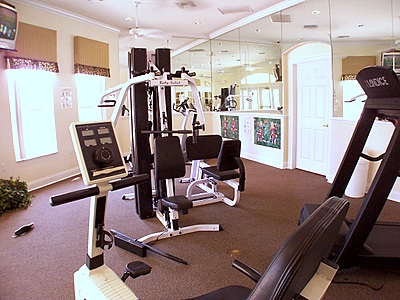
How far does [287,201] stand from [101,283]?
10.8 feet

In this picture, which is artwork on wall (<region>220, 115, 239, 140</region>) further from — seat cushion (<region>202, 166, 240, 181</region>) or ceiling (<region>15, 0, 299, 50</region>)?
seat cushion (<region>202, 166, 240, 181</region>)

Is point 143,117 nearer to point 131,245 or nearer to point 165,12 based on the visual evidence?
point 131,245

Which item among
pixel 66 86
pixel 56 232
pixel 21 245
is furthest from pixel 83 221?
pixel 66 86

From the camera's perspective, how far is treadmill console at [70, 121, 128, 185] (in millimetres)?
1566

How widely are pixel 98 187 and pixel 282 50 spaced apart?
5524 millimetres

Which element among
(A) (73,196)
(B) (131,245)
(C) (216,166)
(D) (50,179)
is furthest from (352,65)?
(D) (50,179)

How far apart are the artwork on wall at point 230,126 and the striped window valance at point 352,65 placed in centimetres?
320

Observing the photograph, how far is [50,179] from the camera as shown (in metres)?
5.72

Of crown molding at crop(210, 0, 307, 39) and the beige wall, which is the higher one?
crown molding at crop(210, 0, 307, 39)

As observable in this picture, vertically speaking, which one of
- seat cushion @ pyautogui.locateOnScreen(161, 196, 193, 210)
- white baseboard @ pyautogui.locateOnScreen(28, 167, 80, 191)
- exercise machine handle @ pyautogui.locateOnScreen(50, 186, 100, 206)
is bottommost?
white baseboard @ pyautogui.locateOnScreen(28, 167, 80, 191)

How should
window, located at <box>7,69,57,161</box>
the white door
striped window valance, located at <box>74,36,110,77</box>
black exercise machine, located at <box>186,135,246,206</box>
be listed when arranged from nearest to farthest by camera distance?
black exercise machine, located at <box>186,135,246,206</box> → window, located at <box>7,69,57,161</box> → the white door → striped window valance, located at <box>74,36,110,77</box>

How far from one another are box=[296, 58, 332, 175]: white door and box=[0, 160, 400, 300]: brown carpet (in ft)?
3.44

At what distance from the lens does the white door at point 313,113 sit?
Result: 18.6 ft

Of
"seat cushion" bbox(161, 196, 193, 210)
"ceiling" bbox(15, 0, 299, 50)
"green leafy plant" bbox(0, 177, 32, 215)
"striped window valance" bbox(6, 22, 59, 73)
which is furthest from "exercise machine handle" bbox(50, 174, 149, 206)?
"ceiling" bbox(15, 0, 299, 50)
